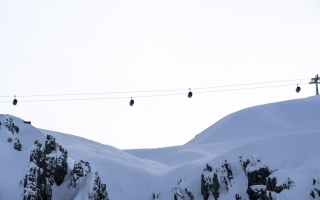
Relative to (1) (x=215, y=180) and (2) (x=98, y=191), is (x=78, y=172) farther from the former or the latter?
(1) (x=215, y=180)

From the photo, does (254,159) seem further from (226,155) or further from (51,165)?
(51,165)

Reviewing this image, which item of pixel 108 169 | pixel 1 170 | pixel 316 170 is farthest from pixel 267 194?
pixel 1 170

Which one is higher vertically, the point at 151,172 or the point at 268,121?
the point at 268,121

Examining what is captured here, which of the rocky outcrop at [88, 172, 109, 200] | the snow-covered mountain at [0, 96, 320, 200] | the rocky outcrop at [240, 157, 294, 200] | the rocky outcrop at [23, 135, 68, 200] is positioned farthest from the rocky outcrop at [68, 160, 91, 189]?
the rocky outcrop at [240, 157, 294, 200]

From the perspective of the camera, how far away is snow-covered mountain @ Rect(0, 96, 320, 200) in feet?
103

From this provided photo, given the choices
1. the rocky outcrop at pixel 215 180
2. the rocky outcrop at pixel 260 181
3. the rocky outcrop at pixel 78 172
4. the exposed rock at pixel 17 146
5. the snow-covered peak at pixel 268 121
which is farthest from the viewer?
the snow-covered peak at pixel 268 121

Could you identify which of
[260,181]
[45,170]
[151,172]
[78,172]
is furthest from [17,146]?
[260,181]

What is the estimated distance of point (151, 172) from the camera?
40.7m

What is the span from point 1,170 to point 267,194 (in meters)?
18.0

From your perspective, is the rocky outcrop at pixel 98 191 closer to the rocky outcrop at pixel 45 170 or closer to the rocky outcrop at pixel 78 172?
the rocky outcrop at pixel 78 172

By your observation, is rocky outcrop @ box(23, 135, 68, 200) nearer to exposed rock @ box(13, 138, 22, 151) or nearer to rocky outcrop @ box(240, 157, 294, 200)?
exposed rock @ box(13, 138, 22, 151)

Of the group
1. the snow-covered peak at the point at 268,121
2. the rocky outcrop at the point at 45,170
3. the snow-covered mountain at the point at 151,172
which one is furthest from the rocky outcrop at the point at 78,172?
the snow-covered peak at the point at 268,121

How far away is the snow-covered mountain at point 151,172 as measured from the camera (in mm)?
31531

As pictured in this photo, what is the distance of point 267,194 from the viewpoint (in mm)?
30062
